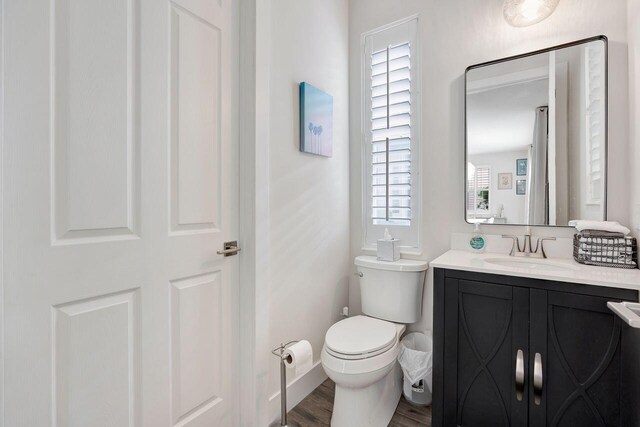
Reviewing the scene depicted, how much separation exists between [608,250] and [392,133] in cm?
131

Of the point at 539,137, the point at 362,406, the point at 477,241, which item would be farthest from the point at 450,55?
the point at 362,406

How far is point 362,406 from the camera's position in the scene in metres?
1.50

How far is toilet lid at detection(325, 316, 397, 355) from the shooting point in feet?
4.79

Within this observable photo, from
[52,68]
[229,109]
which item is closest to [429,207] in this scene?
[229,109]

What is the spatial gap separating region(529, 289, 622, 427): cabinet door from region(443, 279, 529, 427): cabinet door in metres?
0.06

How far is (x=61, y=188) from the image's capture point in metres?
0.93

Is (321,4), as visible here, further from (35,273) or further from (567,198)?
(35,273)

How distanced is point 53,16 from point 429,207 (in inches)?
76.5

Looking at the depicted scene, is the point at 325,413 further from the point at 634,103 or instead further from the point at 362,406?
the point at 634,103

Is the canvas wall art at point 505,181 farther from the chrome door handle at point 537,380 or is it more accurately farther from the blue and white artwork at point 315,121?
the blue and white artwork at point 315,121

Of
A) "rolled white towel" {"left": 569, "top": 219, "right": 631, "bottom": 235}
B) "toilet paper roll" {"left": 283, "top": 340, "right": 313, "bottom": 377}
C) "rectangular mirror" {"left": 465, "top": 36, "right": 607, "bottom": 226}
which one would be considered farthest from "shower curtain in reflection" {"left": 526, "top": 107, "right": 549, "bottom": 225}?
"toilet paper roll" {"left": 283, "top": 340, "right": 313, "bottom": 377}

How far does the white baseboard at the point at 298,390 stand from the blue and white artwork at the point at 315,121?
53.0 inches

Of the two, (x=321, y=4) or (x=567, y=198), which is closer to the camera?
(x=567, y=198)

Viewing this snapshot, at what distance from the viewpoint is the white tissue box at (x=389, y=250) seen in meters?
1.95
